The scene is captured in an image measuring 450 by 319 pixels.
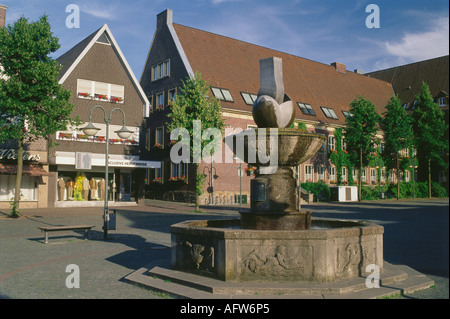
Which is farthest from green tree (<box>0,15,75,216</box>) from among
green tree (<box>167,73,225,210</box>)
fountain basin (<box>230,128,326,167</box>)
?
fountain basin (<box>230,128,326,167</box>)

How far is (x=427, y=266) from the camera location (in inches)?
342

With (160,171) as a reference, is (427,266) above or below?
below

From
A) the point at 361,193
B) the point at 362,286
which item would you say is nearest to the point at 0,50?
the point at 362,286

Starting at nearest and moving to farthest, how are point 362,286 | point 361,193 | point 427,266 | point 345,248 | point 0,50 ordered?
point 362,286 < point 345,248 < point 427,266 < point 0,50 < point 361,193

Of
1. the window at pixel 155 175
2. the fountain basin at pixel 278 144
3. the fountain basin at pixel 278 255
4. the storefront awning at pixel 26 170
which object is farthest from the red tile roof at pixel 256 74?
the fountain basin at pixel 278 255

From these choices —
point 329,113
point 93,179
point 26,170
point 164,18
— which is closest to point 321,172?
point 329,113

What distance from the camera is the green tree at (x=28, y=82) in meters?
20.9

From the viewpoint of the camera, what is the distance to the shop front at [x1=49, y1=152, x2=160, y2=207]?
29.5 metres

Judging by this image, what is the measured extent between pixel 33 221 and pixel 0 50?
8.60 metres

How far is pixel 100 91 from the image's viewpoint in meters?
32.9

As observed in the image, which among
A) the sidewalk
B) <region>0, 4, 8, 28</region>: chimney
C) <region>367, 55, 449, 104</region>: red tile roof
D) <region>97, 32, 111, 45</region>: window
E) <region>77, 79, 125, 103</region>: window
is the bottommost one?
the sidewalk

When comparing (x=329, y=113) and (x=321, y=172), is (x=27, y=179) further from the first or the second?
(x=329, y=113)

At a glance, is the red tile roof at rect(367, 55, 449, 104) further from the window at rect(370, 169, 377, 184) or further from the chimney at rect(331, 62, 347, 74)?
the window at rect(370, 169, 377, 184)
